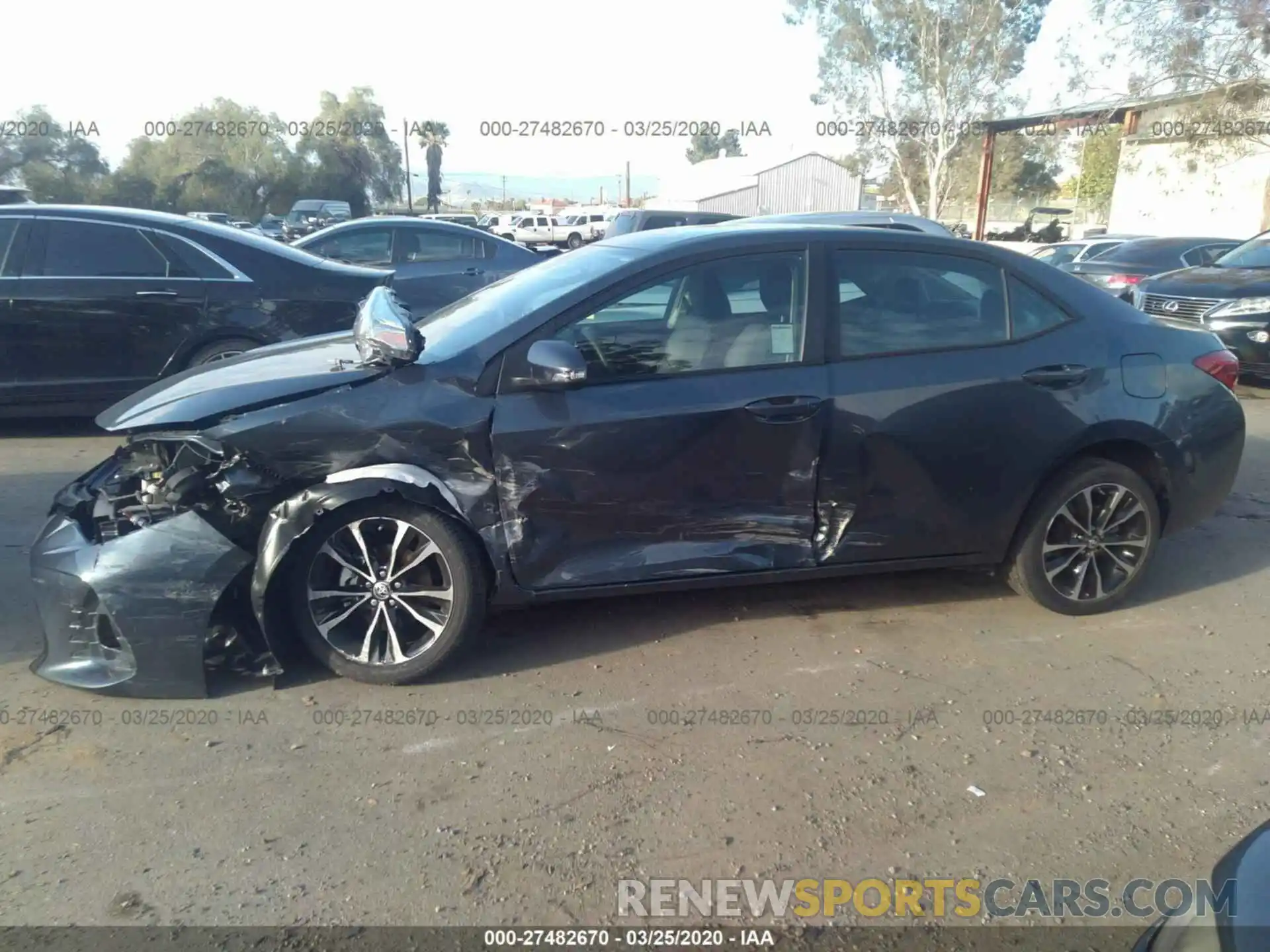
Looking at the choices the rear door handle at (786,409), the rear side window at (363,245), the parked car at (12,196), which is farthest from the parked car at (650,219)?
the rear door handle at (786,409)

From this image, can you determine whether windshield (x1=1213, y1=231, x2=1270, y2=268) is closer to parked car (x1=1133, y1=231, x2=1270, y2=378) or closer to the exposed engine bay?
parked car (x1=1133, y1=231, x2=1270, y2=378)

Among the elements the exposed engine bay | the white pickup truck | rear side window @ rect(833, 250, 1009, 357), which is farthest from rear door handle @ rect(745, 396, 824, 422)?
the white pickup truck

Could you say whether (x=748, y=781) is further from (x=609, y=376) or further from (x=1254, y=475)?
(x=1254, y=475)

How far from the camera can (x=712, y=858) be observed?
280 cm

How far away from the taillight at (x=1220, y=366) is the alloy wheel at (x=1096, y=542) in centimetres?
74

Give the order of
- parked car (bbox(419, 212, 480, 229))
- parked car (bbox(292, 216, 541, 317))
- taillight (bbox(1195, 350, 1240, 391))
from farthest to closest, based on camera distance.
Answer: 1. parked car (bbox(419, 212, 480, 229))
2. parked car (bbox(292, 216, 541, 317))
3. taillight (bbox(1195, 350, 1240, 391))

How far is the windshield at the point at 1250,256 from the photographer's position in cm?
1098

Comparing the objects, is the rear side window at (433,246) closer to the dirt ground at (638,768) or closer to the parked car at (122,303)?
the parked car at (122,303)

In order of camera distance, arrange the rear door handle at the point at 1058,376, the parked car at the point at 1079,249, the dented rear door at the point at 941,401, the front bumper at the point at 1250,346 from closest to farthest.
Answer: the dented rear door at the point at 941,401, the rear door handle at the point at 1058,376, the front bumper at the point at 1250,346, the parked car at the point at 1079,249

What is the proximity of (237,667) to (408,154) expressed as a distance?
48.7 meters

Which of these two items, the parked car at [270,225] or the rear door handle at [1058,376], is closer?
the rear door handle at [1058,376]

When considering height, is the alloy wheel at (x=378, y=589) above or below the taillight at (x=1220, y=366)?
below

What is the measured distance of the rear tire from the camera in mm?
6992

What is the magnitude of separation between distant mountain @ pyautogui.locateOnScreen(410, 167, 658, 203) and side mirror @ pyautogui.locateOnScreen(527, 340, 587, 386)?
47810 mm
